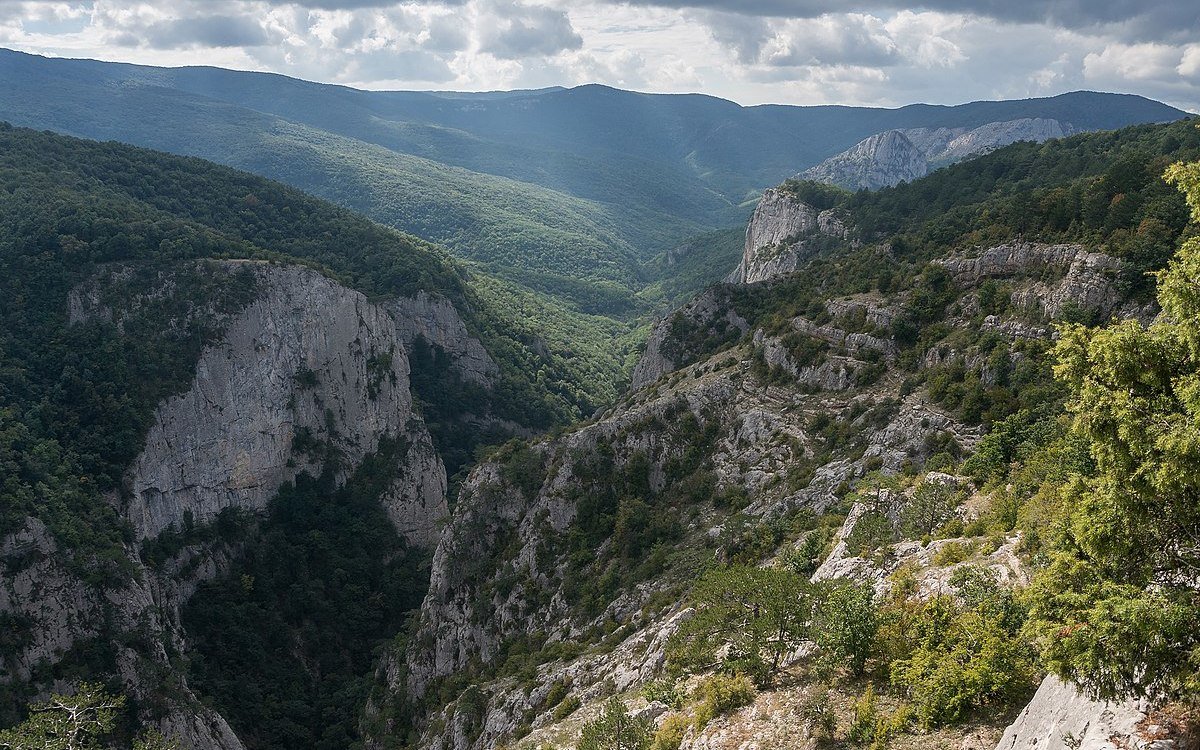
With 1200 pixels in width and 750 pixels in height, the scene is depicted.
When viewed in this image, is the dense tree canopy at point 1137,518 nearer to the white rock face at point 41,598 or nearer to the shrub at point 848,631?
the shrub at point 848,631

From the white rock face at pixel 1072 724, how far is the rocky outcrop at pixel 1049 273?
2830 cm

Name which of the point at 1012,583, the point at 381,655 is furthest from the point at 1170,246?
the point at 381,655

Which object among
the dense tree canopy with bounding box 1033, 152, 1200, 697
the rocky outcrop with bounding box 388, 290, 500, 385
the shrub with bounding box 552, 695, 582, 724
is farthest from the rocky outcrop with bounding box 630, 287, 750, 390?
the dense tree canopy with bounding box 1033, 152, 1200, 697

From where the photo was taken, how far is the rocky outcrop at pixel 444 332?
111 m

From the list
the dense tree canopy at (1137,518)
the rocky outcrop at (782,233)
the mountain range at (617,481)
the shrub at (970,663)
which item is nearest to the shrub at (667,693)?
the mountain range at (617,481)

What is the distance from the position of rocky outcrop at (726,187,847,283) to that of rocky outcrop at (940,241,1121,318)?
163 feet

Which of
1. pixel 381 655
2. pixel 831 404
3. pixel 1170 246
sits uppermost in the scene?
pixel 1170 246

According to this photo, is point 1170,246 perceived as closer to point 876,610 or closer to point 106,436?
point 876,610

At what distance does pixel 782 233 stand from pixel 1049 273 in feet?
283

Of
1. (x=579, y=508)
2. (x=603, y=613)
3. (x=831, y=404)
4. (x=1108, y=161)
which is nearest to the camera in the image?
(x=603, y=613)

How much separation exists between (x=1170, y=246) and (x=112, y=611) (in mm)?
72229

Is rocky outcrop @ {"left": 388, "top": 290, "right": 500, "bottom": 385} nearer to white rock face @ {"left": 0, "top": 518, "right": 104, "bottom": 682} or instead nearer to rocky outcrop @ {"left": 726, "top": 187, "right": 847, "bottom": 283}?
rocky outcrop @ {"left": 726, "top": 187, "right": 847, "bottom": 283}

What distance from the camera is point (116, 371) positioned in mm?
72812

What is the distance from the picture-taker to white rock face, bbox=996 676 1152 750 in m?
9.85
